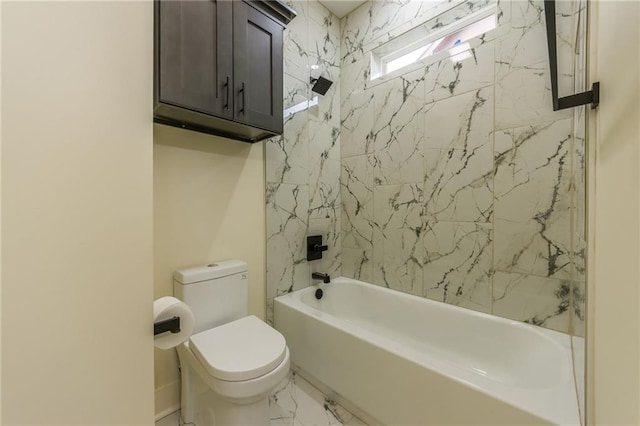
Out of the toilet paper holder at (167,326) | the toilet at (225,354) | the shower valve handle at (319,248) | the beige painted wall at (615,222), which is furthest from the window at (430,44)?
the toilet paper holder at (167,326)

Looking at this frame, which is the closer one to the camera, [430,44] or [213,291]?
[213,291]

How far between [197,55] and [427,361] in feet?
5.83

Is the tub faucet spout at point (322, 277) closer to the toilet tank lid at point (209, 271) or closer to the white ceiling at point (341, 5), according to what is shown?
the toilet tank lid at point (209, 271)

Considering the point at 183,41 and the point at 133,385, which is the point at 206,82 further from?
the point at 133,385

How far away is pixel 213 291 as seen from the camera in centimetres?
153

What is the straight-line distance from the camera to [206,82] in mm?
1245

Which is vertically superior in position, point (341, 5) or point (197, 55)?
point (341, 5)

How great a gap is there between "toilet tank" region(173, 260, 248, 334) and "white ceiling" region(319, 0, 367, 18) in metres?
2.30

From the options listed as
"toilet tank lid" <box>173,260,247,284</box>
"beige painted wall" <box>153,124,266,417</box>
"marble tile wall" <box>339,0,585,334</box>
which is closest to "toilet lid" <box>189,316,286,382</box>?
"toilet tank lid" <box>173,260,247,284</box>

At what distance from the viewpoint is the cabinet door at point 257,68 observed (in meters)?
1.36

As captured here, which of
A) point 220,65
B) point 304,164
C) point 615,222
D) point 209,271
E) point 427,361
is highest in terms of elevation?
point 220,65

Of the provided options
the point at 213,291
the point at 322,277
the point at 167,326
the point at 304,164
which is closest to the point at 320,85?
the point at 304,164

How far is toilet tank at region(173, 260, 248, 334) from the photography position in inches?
57.0

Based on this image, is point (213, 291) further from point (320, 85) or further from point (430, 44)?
point (430, 44)
